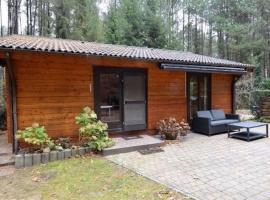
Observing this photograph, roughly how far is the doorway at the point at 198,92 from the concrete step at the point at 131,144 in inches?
112

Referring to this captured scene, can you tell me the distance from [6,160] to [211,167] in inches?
179

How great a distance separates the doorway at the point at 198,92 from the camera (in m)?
9.46

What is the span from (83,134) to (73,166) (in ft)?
4.45

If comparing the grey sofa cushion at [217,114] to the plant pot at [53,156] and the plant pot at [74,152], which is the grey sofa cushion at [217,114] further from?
the plant pot at [53,156]

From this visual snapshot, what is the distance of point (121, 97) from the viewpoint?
775 cm

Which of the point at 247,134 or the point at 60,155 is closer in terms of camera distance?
the point at 60,155

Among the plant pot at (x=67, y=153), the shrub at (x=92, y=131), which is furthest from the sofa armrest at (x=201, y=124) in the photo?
the plant pot at (x=67, y=153)

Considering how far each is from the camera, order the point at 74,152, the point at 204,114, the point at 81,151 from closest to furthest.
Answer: the point at 74,152 → the point at 81,151 → the point at 204,114

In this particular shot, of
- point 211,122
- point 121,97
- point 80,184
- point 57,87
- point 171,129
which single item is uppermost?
point 57,87

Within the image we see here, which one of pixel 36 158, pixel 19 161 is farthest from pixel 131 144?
pixel 19 161

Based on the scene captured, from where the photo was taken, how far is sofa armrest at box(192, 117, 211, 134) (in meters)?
8.43

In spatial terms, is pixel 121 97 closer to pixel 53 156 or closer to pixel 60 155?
pixel 60 155

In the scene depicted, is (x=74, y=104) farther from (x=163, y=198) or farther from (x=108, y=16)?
(x=108, y=16)

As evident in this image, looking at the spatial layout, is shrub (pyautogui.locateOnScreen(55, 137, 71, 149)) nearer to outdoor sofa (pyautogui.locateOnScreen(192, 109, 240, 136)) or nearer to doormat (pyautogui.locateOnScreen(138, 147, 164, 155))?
doormat (pyautogui.locateOnScreen(138, 147, 164, 155))
